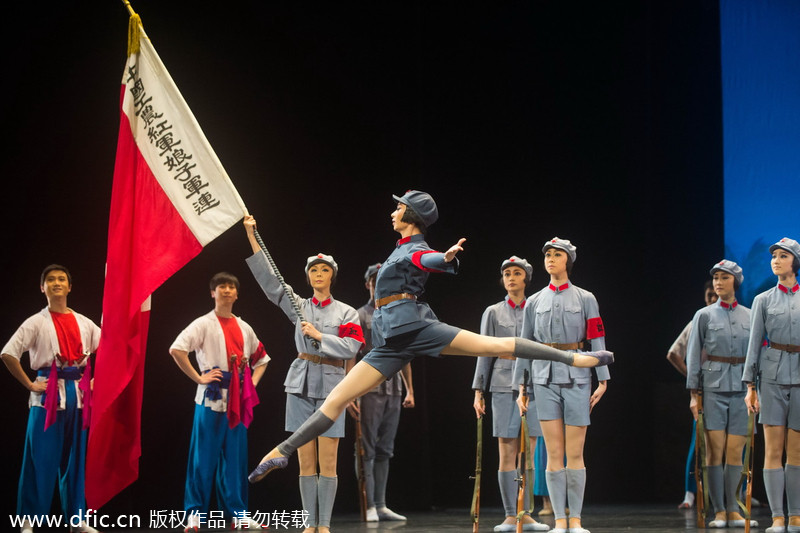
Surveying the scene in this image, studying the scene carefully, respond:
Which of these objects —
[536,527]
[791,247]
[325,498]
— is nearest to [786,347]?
[791,247]

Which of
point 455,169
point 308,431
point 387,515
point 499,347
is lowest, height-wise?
point 387,515

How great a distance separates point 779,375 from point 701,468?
3.21ft

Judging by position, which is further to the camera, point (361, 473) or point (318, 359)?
point (361, 473)

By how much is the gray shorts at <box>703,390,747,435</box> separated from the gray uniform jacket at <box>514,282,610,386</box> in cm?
108

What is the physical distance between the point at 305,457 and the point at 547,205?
139 inches

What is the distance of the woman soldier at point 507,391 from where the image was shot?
611cm

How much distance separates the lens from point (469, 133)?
318 inches

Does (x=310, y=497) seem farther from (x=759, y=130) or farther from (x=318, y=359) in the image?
(x=759, y=130)

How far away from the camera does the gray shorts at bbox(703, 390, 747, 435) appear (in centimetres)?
614

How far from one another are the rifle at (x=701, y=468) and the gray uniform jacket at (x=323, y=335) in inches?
89.2

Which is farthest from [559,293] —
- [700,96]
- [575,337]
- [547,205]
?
[700,96]

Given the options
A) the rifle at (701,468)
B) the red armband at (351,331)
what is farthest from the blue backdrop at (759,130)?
the red armband at (351,331)

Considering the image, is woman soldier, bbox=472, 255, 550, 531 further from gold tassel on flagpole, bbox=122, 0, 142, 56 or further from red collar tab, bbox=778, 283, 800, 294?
gold tassel on flagpole, bbox=122, 0, 142, 56

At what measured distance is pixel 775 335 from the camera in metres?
5.57
